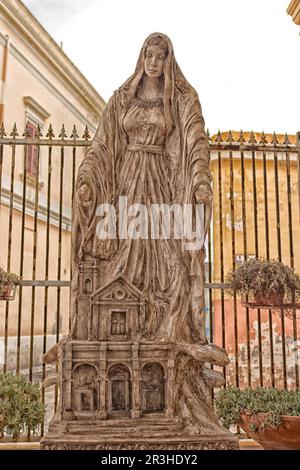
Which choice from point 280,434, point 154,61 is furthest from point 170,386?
point 154,61

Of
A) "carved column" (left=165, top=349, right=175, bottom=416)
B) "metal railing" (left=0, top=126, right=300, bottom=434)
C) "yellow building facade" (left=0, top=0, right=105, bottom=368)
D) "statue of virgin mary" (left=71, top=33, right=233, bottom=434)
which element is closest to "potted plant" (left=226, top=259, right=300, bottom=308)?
"statue of virgin mary" (left=71, top=33, right=233, bottom=434)

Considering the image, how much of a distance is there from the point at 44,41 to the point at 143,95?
32.1 ft

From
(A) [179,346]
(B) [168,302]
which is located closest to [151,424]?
(A) [179,346]

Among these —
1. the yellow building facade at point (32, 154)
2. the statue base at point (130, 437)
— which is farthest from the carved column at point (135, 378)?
the yellow building facade at point (32, 154)

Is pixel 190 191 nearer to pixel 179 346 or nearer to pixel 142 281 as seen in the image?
pixel 142 281

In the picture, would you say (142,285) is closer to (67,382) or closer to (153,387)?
(153,387)

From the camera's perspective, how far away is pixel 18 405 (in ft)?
15.4

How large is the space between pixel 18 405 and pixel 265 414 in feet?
7.03

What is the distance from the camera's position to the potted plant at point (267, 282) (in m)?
5.26

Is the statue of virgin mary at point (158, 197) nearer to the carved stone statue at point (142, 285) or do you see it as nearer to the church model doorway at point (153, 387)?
the carved stone statue at point (142, 285)

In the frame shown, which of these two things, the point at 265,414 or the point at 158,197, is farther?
the point at 158,197

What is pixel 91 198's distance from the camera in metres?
4.44

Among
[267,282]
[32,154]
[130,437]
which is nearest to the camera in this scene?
[130,437]

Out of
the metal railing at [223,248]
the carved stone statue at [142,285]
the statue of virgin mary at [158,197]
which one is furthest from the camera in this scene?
the metal railing at [223,248]
